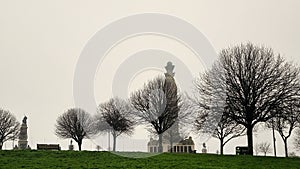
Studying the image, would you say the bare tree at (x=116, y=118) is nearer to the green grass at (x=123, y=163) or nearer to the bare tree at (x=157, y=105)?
the bare tree at (x=157, y=105)

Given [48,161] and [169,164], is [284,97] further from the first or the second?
[48,161]

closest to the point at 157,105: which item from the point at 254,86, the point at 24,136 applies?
the point at 254,86

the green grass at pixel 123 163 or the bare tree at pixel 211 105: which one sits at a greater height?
the bare tree at pixel 211 105

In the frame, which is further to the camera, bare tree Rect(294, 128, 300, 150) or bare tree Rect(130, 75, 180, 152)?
bare tree Rect(294, 128, 300, 150)

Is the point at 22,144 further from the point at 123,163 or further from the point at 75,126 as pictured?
the point at 123,163

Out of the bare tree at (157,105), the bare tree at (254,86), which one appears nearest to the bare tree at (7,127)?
the bare tree at (157,105)

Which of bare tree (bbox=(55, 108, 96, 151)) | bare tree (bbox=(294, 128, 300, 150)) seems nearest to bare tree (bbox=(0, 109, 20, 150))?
bare tree (bbox=(55, 108, 96, 151))

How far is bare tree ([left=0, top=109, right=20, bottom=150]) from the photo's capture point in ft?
232

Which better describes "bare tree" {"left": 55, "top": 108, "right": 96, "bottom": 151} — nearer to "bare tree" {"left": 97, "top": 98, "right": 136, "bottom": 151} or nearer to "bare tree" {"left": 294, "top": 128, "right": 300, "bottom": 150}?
"bare tree" {"left": 97, "top": 98, "right": 136, "bottom": 151}

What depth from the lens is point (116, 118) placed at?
5694 cm

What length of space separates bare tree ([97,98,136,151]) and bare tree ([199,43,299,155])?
19.2 metres

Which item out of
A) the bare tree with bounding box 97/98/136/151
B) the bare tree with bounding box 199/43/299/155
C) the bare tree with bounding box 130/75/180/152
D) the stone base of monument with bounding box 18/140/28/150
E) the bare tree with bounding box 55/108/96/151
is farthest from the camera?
the bare tree with bounding box 55/108/96/151

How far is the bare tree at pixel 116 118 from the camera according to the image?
180ft

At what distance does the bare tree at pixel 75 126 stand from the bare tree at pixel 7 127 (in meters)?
9.50
